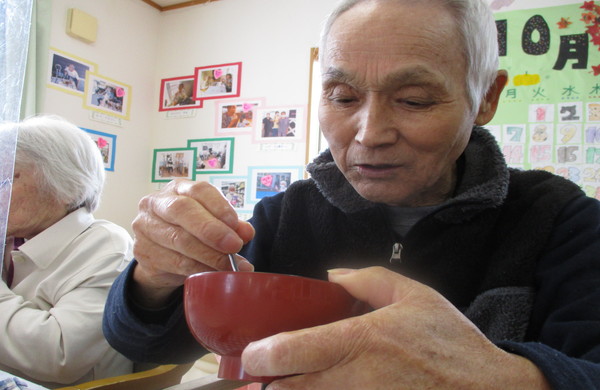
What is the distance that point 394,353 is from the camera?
370mm

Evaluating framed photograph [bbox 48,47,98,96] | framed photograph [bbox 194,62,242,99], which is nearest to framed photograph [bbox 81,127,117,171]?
framed photograph [bbox 48,47,98,96]

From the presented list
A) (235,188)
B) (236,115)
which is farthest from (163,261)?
(236,115)

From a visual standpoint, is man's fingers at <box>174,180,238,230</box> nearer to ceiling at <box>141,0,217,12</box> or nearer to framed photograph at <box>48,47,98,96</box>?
framed photograph at <box>48,47,98,96</box>

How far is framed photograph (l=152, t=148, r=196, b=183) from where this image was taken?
9.89 ft

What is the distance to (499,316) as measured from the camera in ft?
2.22

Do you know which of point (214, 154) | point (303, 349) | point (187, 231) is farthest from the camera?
point (214, 154)

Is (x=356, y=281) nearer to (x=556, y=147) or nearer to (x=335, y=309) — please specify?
(x=335, y=309)

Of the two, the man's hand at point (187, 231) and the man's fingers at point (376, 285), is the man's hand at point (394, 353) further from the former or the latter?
the man's hand at point (187, 231)

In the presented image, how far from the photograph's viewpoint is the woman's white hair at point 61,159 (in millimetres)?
1534

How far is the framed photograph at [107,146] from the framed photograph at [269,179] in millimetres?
890

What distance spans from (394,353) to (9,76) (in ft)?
2.86

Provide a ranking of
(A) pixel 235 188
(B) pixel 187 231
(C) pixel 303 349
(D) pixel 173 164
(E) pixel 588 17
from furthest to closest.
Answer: (D) pixel 173 164 < (A) pixel 235 188 < (E) pixel 588 17 < (B) pixel 187 231 < (C) pixel 303 349

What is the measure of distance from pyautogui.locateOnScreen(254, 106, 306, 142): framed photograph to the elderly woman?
1.19m

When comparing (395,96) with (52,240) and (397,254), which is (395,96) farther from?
(52,240)
